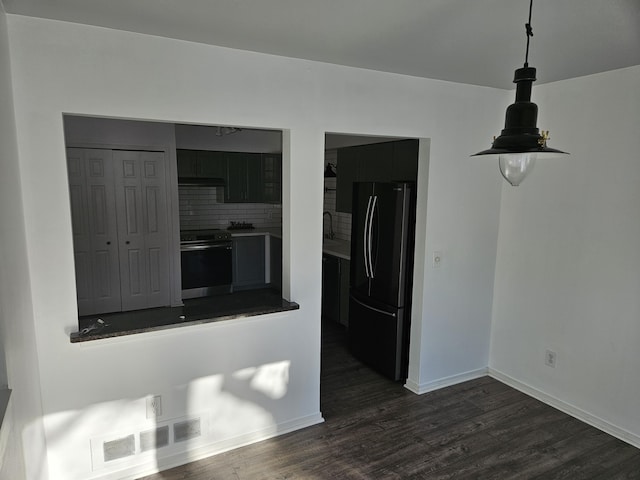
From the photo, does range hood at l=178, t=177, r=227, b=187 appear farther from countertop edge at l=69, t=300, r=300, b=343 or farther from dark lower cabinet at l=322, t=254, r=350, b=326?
countertop edge at l=69, t=300, r=300, b=343

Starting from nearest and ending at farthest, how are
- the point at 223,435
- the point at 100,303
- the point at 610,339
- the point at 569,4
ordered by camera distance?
the point at 569,4 < the point at 223,435 < the point at 610,339 < the point at 100,303

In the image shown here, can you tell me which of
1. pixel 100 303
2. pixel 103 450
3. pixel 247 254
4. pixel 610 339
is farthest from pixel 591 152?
pixel 100 303

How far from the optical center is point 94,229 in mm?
4566

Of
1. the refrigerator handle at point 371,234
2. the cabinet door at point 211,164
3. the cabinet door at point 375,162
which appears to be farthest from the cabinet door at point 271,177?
the refrigerator handle at point 371,234

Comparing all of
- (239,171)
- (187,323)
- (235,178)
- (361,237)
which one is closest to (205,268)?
(235,178)

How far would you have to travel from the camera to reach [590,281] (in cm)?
309

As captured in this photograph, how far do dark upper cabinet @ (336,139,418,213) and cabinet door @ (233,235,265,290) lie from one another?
161 cm

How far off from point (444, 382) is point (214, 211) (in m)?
4.12

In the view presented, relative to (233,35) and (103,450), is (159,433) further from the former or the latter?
(233,35)

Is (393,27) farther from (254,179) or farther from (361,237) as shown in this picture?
(254,179)

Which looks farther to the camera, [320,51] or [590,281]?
[590,281]

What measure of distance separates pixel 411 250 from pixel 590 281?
4.36 ft

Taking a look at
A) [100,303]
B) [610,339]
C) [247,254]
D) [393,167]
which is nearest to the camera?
[610,339]

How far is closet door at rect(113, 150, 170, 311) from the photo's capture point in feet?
15.3
